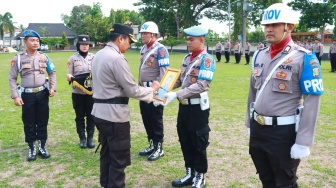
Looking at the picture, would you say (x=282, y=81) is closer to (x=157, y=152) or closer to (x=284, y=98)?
(x=284, y=98)

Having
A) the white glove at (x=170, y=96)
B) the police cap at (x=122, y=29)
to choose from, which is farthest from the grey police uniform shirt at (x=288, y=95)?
the police cap at (x=122, y=29)

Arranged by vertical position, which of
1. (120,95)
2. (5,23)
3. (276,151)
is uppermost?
(5,23)

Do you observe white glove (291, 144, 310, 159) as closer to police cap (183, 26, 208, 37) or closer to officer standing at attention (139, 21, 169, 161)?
police cap (183, 26, 208, 37)

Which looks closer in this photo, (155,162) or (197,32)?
(197,32)

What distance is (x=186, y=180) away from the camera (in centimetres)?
424

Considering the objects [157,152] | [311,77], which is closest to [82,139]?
[157,152]

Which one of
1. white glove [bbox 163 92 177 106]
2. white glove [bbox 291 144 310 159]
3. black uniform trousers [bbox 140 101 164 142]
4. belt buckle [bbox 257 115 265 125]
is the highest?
white glove [bbox 163 92 177 106]

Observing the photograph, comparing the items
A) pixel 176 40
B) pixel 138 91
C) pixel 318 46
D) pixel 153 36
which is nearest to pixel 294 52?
pixel 138 91

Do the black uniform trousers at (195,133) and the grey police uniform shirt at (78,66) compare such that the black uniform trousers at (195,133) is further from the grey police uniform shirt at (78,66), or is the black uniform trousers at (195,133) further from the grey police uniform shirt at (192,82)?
the grey police uniform shirt at (78,66)

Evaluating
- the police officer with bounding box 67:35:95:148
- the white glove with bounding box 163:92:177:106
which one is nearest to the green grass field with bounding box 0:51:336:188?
the police officer with bounding box 67:35:95:148

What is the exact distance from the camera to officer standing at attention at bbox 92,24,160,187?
134 inches

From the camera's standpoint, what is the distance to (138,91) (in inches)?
139

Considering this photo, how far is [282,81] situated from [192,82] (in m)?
1.44

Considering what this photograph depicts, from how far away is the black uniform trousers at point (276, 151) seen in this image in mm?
2773
